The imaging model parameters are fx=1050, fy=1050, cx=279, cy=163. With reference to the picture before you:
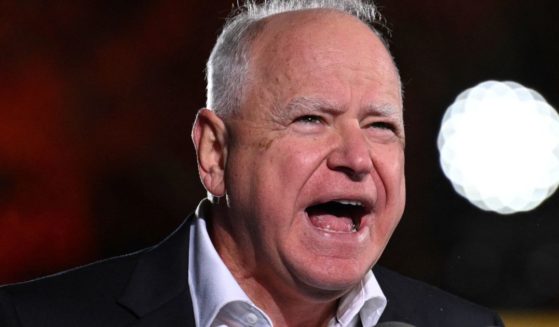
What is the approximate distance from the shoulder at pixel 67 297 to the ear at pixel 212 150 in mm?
226

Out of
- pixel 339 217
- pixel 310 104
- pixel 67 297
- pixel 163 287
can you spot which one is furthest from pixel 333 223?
pixel 67 297

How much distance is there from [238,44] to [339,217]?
0.40 meters

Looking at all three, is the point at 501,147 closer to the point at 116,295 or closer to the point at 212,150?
the point at 212,150

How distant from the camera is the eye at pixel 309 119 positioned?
6.28ft

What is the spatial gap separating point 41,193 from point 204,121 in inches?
65.7

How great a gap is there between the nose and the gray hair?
0.24 m

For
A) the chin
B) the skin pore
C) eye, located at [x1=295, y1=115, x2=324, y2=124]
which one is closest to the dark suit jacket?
the skin pore

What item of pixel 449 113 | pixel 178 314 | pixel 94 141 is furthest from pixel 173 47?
pixel 178 314

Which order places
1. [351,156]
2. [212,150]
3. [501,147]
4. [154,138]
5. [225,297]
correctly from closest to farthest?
[351,156]
[225,297]
[212,150]
[154,138]
[501,147]

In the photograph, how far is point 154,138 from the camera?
3.55 m

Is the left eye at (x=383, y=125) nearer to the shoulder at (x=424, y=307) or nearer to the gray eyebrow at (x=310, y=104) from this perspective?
the gray eyebrow at (x=310, y=104)

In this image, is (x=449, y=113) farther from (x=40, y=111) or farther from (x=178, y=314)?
(x=178, y=314)

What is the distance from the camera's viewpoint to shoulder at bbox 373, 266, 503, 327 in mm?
2195

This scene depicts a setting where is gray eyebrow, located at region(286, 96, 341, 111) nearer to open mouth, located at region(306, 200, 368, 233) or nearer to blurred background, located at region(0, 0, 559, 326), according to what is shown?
open mouth, located at region(306, 200, 368, 233)
